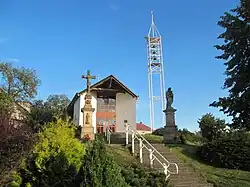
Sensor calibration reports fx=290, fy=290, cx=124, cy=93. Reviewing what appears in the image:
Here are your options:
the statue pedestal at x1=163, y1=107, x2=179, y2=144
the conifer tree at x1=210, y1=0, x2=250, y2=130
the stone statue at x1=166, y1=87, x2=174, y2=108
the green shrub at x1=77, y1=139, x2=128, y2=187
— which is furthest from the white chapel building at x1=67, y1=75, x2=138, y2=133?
the green shrub at x1=77, y1=139, x2=128, y2=187

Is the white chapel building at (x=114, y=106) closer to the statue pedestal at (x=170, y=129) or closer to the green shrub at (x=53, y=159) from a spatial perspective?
the statue pedestal at (x=170, y=129)

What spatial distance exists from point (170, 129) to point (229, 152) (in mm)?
5427

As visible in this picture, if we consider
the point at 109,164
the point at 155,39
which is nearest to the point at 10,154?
the point at 109,164

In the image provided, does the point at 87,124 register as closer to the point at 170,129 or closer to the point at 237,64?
the point at 170,129

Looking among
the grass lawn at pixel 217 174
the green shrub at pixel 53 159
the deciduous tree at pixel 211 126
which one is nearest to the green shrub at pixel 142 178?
the green shrub at pixel 53 159

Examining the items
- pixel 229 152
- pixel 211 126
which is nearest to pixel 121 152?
pixel 229 152

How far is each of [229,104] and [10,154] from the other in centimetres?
1192

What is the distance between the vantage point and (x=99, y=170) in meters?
6.58

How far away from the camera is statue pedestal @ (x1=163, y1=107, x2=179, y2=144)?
19641 mm

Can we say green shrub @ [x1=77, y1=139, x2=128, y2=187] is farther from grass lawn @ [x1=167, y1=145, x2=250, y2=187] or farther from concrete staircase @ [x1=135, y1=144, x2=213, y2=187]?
grass lawn @ [x1=167, y1=145, x2=250, y2=187]

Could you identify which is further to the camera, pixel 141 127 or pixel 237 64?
pixel 141 127

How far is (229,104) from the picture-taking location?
16531mm

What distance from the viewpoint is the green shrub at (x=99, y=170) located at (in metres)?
6.43

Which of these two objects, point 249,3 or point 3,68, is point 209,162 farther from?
point 3,68
